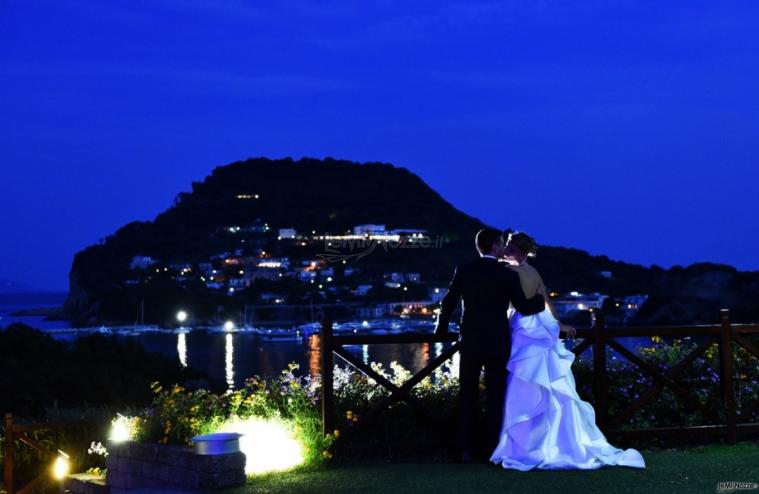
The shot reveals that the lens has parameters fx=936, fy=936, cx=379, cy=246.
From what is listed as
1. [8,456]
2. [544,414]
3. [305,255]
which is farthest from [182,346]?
[544,414]

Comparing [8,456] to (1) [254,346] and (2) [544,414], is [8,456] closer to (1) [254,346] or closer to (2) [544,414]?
(2) [544,414]

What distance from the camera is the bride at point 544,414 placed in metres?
7.61

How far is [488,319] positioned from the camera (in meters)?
7.76

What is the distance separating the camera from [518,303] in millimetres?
7715

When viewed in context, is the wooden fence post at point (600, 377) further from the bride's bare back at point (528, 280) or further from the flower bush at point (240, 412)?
the flower bush at point (240, 412)

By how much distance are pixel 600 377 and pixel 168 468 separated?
408 cm

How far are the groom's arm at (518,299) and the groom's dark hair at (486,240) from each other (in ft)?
0.88

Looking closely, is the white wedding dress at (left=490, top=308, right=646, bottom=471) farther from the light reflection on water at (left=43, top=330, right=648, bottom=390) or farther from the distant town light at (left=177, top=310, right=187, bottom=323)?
A: the distant town light at (left=177, top=310, right=187, bottom=323)

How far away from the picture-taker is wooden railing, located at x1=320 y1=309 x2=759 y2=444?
8578mm

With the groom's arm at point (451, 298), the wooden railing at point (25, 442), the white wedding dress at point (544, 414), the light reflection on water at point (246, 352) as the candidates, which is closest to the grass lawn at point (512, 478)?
the white wedding dress at point (544, 414)

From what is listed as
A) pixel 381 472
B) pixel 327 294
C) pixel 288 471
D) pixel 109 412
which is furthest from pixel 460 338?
pixel 327 294

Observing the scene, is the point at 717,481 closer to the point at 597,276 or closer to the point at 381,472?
the point at 381,472

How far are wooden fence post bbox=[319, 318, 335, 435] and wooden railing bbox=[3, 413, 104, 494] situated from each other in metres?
3.51

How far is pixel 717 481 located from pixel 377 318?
12331 centimetres
